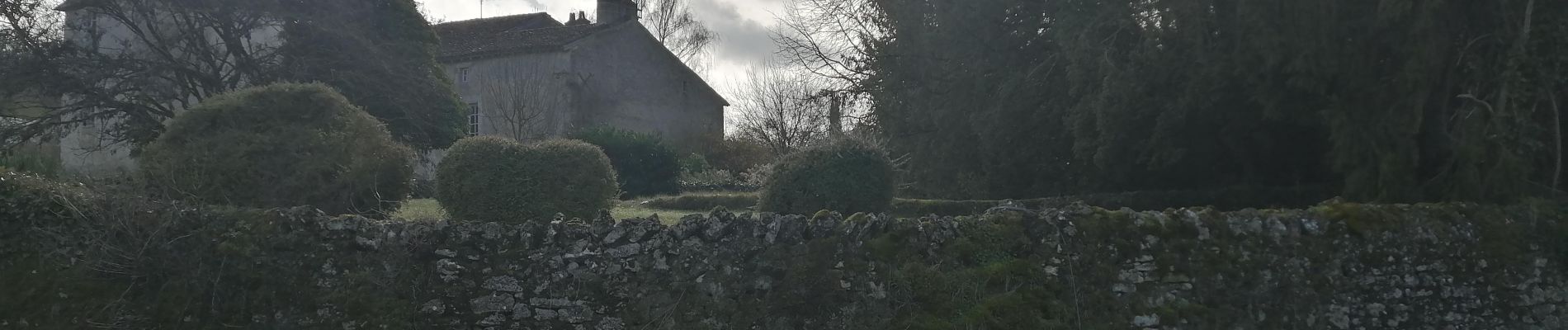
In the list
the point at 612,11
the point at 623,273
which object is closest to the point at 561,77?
the point at 612,11

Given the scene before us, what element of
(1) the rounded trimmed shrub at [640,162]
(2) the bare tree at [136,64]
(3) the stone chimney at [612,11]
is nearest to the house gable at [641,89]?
(3) the stone chimney at [612,11]

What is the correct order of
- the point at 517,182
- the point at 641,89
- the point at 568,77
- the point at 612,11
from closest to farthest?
1. the point at 517,182
2. the point at 568,77
3. the point at 641,89
4. the point at 612,11

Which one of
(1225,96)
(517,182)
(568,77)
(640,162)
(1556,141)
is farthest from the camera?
(568,77)

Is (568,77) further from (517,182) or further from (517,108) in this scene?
(517,182)

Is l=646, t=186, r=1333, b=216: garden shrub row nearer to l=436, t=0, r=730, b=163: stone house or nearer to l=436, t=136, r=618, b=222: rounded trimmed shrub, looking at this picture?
l=436, t=136, r=618, b=222: rounded trimmed shrub

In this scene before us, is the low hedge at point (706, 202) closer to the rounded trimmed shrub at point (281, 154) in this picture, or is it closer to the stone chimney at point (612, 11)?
the rounded trimmed shrub at point (281, 154)

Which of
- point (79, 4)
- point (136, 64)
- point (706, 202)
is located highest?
point (79, 4)

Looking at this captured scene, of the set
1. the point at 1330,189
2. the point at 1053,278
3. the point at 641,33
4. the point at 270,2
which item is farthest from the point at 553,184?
the point at 641,33

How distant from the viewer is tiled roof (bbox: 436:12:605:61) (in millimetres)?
29281

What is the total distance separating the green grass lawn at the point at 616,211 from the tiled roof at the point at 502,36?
11.5 m

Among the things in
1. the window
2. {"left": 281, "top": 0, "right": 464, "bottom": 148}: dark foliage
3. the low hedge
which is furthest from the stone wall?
the window

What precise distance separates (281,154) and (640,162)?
13.2m

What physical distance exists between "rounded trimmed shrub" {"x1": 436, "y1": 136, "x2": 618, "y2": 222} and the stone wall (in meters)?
2.96

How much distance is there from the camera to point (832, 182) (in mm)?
11328
